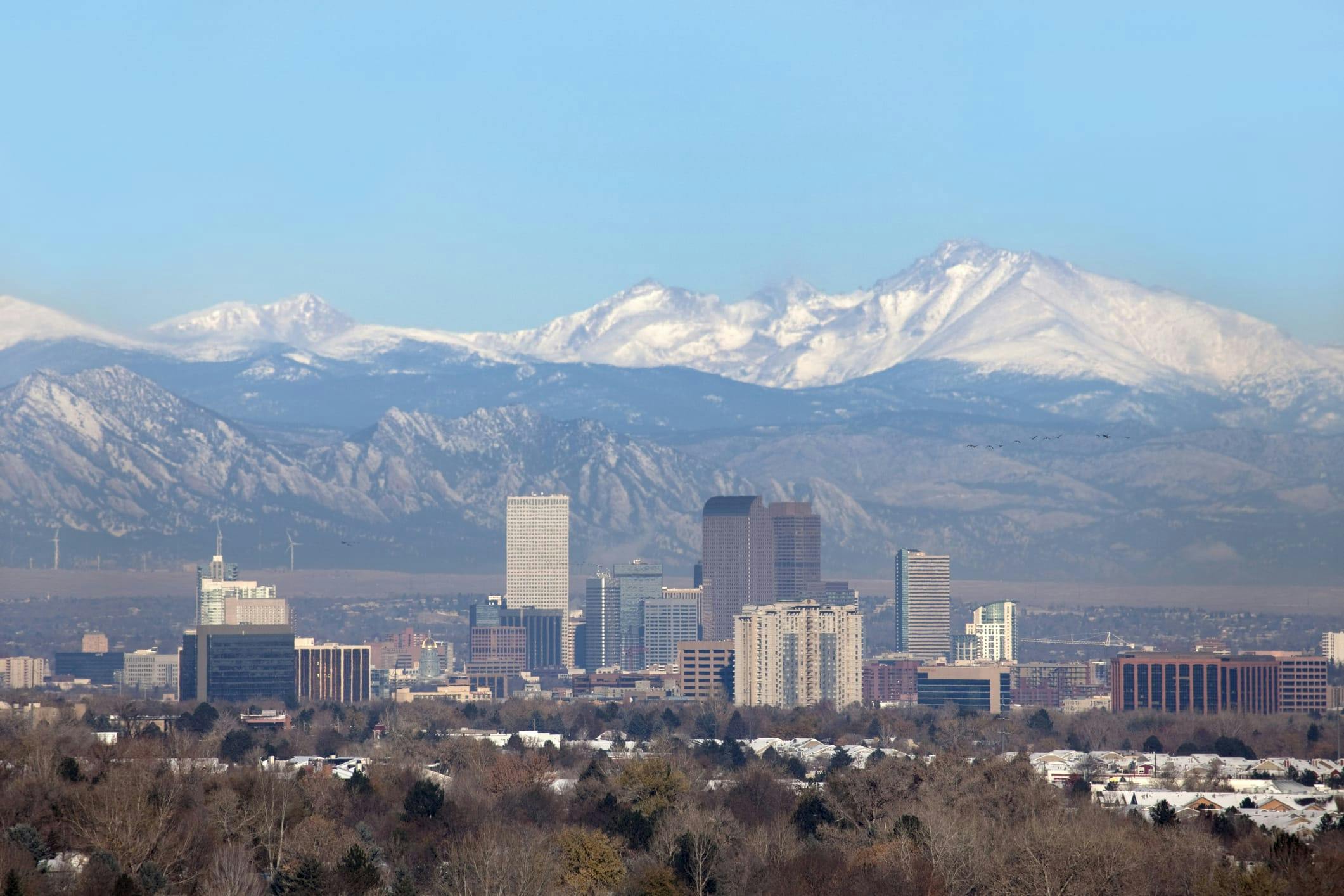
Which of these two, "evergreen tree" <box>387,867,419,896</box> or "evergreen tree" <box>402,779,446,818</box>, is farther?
"evergreen tree" <box>402,779,446,818</box>

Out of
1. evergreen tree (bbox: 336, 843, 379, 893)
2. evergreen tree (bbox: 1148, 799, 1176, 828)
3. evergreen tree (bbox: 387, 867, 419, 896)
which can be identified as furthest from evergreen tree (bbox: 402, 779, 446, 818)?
evergreen tree (bbox: 1148, 799, 1176, 828)

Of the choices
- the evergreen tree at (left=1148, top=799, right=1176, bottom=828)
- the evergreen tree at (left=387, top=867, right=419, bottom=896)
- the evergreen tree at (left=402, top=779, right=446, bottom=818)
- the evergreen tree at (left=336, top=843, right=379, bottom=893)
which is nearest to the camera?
the evergreen tree at (left=387, top=867, right=419, bottom=896)

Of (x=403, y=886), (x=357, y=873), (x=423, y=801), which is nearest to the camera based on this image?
(x=403, y=886)

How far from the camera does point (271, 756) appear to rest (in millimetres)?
159125

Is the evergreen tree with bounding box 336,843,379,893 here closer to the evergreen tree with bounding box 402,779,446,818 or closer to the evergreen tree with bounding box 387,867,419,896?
the evergreen tree with bounding box 387,867,419,896

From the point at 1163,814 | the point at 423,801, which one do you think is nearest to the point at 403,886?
the point at 423,801

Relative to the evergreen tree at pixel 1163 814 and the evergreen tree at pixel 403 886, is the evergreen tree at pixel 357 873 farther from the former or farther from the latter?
the evergreen tree at pixel 1163 814

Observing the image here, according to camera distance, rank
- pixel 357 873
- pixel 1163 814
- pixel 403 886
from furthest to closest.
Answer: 1. pixel 1163 814
2. pixel 357 873
3. pixel 403 886

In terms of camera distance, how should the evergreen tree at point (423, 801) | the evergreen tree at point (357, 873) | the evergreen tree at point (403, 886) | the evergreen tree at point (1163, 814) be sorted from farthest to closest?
the evergreen tree at point (423, 801) < the evergreen tree at point (1163, 814) < the evergreen tree at point (357, 873) < the evergreen tree at point (403, 886)

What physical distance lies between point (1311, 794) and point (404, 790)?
45471mm

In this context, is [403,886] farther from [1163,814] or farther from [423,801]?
[1163,814]

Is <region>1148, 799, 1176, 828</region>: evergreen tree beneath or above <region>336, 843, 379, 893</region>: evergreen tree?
beneath

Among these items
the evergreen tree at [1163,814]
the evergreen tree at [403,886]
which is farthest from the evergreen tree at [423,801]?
the evergreen tree at [1163,814]

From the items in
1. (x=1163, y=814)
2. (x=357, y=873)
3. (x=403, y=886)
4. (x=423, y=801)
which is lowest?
(x=1163, y=814)
